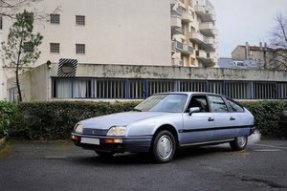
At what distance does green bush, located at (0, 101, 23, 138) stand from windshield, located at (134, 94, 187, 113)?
5.34 metres

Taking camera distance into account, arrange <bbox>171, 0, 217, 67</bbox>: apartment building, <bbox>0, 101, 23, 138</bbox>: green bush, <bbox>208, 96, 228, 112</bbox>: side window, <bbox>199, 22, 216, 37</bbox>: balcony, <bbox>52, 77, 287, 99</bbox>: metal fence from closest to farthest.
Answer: <bbox>208, 96, 228, 112</bbox>: side window, <bbox>0, 101, 23, 138</bbox>: green bush, <bbox>52, 77, 287, 99</bbox>: metal fence, <bbox>171, 0, 217, 67</bbox>: apartment building, <bbox>199, 22, 216, 37</bbox>: balcony

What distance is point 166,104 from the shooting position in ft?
34.0

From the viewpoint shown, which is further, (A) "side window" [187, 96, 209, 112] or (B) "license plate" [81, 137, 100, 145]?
(A) "side window" [187, 96, 209, 112]

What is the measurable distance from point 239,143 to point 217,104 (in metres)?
1.31

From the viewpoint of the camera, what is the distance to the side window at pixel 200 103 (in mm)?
10562

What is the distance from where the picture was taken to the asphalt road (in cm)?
707

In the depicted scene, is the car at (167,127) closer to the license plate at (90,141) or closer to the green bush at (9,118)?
the license plate at (90,141)

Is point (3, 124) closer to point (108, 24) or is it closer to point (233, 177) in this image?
point (233, 177)

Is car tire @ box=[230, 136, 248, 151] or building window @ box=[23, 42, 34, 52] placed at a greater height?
building window @ box=[23, 42, 34, 52]

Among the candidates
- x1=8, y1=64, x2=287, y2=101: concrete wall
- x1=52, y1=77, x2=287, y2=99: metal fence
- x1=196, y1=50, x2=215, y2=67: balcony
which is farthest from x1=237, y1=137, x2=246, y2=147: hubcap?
x1=196, y1=50, x2=215, y2=67: balcony

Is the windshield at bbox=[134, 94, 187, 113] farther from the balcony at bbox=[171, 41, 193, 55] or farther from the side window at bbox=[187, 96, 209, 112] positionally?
the balcony at bbox=[171, 41, 193, 55]

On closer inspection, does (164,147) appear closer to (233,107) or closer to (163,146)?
(163,146)

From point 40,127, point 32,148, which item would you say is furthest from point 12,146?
point 40,127

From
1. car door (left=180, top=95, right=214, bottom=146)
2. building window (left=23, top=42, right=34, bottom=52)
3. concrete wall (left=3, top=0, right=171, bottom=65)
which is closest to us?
car door (left=180, top=95, right=214, bottom=146)
